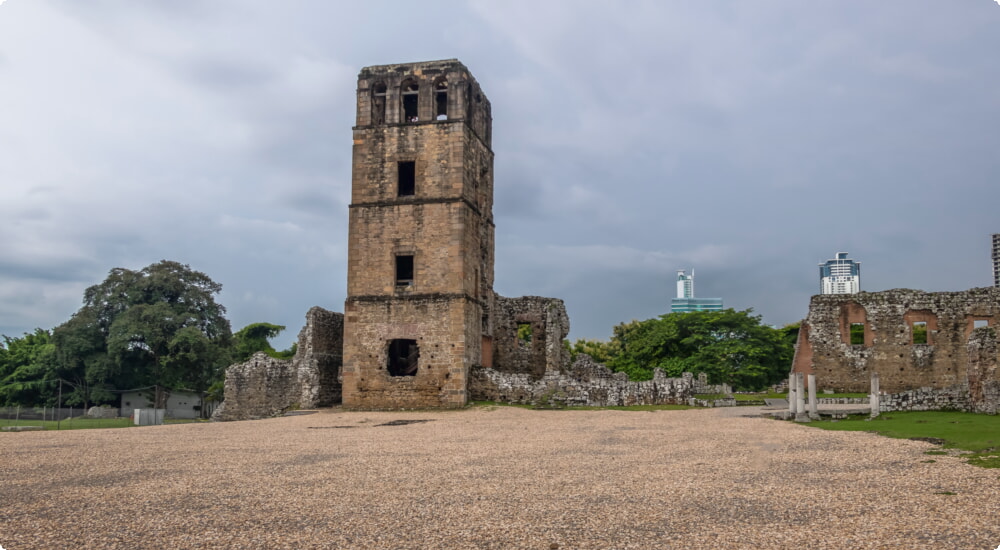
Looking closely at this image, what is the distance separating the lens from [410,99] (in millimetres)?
29969

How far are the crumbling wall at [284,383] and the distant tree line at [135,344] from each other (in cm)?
990

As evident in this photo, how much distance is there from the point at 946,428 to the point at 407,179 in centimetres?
1901

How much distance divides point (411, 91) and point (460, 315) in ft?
27.1

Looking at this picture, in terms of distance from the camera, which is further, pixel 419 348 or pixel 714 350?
pixel 714 350

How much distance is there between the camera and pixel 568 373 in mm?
30500

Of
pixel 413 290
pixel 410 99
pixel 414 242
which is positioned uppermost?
pixel 410 99

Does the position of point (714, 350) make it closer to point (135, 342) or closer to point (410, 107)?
point (410, 107)

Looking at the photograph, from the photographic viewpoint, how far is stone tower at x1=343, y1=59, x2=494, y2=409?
25625 millimetres

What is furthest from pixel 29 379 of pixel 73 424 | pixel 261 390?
pixel 261 390

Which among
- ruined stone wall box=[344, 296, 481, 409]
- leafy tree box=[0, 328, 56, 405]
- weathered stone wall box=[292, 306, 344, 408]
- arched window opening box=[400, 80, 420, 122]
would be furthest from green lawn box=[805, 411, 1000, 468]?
leafy tree box=[0, 328, 56, 405]

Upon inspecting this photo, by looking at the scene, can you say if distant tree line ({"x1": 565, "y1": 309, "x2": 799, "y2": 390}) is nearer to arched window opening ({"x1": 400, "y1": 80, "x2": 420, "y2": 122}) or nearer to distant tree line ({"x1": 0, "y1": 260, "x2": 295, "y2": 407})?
arched window opening ({"x1": 400, "y1": 80, "x2": 420, "y2": 122})

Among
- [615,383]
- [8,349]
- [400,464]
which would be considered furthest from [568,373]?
[8,349]

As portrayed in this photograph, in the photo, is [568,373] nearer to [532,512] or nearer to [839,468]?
[839,468]

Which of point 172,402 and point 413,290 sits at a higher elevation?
point 413,290
